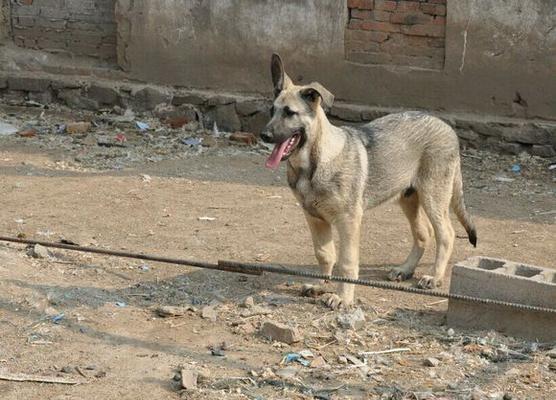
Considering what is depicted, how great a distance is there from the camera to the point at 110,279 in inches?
286

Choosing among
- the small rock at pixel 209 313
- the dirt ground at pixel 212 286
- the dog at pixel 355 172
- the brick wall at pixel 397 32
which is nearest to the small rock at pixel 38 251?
the dirt ground at pixel 212 286

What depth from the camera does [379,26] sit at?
11.1 metres

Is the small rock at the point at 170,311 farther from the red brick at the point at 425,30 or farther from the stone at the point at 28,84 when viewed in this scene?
the stone at the point at 28,84

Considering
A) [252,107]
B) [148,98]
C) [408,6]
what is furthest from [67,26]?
[408,6]

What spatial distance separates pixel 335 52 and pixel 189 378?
6364mm

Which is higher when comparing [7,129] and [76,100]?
[76,100]

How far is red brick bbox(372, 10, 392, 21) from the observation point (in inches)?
437

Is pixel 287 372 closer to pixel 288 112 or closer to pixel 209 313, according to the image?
pixel 209 313

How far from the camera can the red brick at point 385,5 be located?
11.0 meters

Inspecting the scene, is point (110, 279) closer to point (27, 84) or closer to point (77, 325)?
point (77, 325)

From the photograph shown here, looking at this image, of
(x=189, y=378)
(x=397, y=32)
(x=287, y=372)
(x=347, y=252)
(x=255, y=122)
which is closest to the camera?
(x=189, y=378)

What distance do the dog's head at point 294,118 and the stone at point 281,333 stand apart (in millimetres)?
1095

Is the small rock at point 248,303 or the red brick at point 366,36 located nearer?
the small rock at point 248,303

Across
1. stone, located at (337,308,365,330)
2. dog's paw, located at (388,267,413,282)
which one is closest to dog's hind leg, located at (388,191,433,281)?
dog's paw, located at (388,267,413,282)
